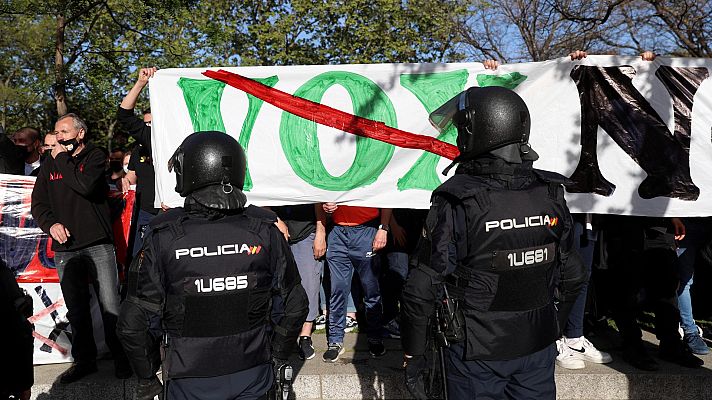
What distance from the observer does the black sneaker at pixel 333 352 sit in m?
5.25

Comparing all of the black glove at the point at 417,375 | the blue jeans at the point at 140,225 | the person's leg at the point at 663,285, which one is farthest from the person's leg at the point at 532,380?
the blue jeans at the point at 140,225

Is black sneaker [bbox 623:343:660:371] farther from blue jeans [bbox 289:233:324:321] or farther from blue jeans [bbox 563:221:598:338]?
blue jeans [bbox 289:233:324:321]

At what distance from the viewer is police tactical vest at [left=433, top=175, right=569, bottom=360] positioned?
9.78 feet

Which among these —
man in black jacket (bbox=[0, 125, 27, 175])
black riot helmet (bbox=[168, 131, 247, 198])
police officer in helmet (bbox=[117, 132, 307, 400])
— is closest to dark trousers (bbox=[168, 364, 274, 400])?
police officer in helmet (bbox=[117, 132, 307, 400])

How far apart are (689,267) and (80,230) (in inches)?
198

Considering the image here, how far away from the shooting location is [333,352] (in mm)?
5285

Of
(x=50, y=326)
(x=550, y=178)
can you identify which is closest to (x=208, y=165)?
(x=550, y=178)

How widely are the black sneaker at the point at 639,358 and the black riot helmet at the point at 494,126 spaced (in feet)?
8.82

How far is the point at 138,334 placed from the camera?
9.55ft

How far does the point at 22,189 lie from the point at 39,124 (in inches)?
1044

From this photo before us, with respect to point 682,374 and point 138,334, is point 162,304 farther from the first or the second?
point 682,374

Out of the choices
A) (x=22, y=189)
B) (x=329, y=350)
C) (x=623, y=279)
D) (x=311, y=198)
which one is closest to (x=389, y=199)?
(x=311, y=198)

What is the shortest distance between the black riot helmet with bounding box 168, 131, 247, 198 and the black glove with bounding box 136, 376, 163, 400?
0.88 metres

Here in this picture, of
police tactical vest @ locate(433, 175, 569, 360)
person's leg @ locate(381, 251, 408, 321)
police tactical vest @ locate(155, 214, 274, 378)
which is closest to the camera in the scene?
police tactical vest @ locate(155, 214, 274, 378)
